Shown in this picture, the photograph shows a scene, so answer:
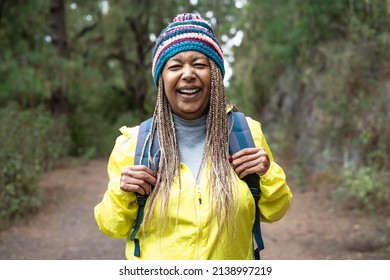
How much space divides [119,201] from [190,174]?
1.10 ft

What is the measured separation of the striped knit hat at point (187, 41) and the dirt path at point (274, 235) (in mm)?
4387

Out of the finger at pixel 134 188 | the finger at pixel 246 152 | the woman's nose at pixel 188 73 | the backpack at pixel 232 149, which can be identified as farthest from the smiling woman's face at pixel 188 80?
the finger at pixel 134 188

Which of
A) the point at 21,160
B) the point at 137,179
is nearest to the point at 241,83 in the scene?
the point at 21,160

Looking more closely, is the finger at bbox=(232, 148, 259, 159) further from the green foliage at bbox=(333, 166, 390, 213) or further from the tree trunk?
the tree trunk

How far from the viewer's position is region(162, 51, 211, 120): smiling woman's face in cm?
212

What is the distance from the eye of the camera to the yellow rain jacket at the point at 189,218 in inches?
80.4

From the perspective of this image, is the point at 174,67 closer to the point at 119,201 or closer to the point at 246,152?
the point at 246,152

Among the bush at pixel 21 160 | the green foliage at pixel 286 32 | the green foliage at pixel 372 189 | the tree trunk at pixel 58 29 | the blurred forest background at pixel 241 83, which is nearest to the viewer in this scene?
the green foliage at pixel 372 189

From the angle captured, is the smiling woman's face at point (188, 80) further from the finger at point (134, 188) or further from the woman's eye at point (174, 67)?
the finger at point (134, 188)

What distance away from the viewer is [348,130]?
9492 millimetres

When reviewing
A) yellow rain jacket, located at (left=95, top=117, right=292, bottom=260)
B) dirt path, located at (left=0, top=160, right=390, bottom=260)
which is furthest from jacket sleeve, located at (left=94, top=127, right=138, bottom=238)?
dirt path, located at (left=0, top=160, right=390, bottom=260)

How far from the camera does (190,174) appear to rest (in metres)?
2.12
